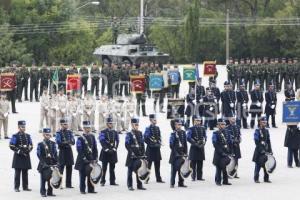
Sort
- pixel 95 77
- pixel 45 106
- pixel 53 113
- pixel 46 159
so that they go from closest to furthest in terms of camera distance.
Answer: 1. pixel 46 159
2. pixel 53 113
3. pixel 45 106
4. pixel 95 77

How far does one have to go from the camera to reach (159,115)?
34156mm

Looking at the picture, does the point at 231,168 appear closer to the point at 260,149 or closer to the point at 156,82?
the point at 260,149

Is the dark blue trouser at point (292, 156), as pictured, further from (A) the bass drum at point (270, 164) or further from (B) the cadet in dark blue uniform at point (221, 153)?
(B) the cadet in dark blue uniform at point (221, 153)

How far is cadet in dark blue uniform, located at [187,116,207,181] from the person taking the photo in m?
22.4

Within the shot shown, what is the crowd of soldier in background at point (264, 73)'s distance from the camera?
1599 inches

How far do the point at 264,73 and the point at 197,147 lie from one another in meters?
19.0

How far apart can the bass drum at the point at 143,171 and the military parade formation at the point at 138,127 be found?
0.06ft

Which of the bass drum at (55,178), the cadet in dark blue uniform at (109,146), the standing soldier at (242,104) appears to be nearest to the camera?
the bass drum at (55,178)

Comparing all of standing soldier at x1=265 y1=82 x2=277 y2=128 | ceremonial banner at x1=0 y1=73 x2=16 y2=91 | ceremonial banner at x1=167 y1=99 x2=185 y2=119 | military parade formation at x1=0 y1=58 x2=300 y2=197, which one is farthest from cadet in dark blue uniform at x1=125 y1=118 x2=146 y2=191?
ceremonial banner at x1=0 y1=73 x2=16 y2=91

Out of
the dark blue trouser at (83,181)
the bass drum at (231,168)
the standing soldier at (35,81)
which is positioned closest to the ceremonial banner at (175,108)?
the bass drum at (231,168)

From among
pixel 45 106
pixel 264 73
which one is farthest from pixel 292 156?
pixel 264 73

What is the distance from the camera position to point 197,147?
22422 millimetres

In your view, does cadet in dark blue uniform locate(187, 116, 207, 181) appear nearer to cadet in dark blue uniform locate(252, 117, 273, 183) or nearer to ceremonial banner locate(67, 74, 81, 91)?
cadet in dark blue uniform locate(252, 117, 273, 183)

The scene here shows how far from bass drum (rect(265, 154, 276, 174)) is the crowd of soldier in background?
17958mm
